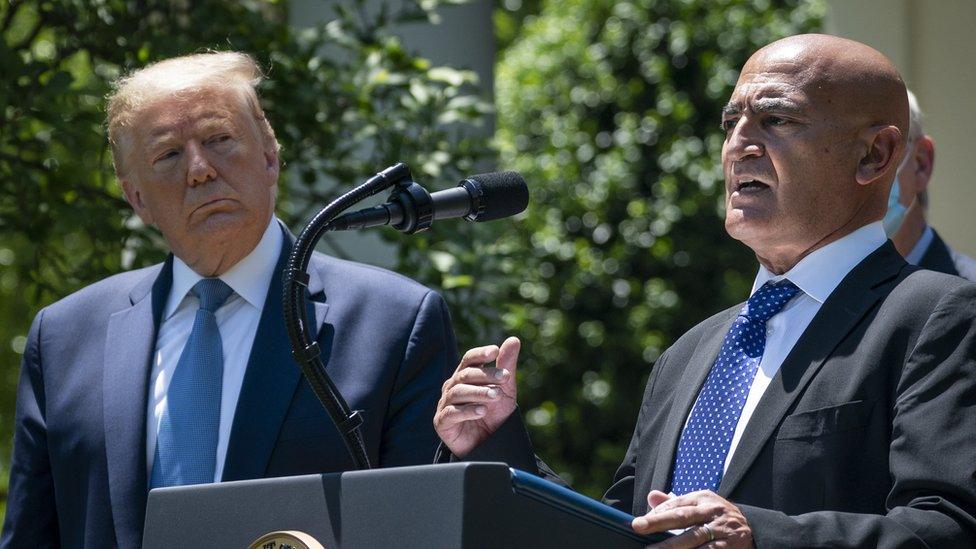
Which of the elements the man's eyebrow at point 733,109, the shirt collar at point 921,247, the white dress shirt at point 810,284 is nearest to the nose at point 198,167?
the man's eyebrow at point 733,109

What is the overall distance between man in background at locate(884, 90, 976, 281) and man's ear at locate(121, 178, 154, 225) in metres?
2.37

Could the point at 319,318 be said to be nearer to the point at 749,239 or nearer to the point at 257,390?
the point at 257,390

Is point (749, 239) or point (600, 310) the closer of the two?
point (749, 239)

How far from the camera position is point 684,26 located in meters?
11.4

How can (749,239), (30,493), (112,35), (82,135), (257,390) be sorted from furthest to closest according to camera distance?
1. (112,35)
2. (82,135)
3. (30,493)
4. (257,390)
5. (749,239)

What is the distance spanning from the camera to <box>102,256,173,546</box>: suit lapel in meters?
3.34

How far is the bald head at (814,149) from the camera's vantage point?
9.52ft

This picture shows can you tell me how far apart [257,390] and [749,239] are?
1.20 m

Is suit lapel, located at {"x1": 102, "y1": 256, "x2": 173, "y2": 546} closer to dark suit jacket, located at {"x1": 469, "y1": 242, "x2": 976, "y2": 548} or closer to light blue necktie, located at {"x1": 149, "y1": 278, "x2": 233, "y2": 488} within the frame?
light blue necktie, located at {"x1": 149, "y1": 278, "x2": 233, "y2": 488}

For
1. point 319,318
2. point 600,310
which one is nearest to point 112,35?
point 319,318

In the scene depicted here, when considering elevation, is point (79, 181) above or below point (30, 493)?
above

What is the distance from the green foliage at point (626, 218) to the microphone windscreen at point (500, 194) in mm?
8076

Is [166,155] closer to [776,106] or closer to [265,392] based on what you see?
[265,392]

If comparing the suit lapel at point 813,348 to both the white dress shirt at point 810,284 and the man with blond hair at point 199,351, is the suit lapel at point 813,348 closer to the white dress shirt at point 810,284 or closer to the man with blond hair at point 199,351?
the white dress shirt at point 810,284
